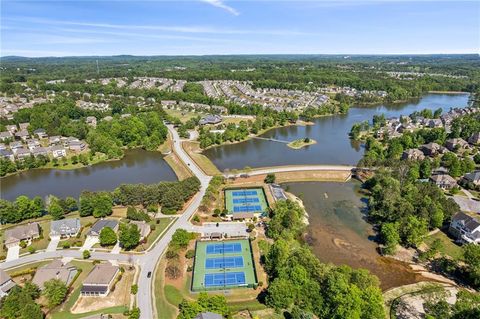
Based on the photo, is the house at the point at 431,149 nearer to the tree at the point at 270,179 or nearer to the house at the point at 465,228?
the house at the point at 465,228

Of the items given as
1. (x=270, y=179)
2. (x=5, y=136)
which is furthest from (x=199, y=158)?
(x=5, y=136)

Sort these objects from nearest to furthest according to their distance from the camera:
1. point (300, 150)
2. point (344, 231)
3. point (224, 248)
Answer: point (224, 248) → point (344, 231) → point (300, 150)

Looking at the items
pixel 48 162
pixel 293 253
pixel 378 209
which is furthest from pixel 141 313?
pixel 48 162

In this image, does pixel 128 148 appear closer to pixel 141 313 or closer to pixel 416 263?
pixel 141 313

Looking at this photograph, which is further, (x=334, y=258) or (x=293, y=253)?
(x=334, y=258)

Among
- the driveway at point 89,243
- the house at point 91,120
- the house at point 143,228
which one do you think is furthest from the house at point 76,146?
the house at point 143,228

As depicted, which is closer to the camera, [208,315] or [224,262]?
[208,315]

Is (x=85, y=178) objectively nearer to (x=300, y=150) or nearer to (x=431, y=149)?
Answer: (x=300, y=150)
